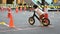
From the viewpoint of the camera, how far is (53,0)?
62000mm

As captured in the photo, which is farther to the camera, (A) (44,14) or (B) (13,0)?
(B) (13,0)

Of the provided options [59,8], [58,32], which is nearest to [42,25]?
[58,32]

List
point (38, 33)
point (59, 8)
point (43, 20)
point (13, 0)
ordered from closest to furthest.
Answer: point (38, 33)
point (43, 20)
point (59, 8)
point (13, 0)

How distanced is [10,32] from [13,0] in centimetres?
Answer: 4565

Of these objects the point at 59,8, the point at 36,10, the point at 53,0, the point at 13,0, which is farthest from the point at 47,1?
the point at 36,10

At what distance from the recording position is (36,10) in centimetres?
1644

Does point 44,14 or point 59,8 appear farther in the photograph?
point 59,8

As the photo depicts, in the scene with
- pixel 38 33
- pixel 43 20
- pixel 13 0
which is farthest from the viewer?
pixel 13 0

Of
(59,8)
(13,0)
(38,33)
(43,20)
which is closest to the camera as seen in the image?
(38,33)

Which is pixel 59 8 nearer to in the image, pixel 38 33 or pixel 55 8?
pixel 55 8

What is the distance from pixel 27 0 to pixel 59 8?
14.3 metres

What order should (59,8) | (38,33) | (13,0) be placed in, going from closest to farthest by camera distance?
(38,33), (59,8), (13,0)

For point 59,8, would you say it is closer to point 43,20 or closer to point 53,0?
point 53,0

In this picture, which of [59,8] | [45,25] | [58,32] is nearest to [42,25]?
[45,25]
